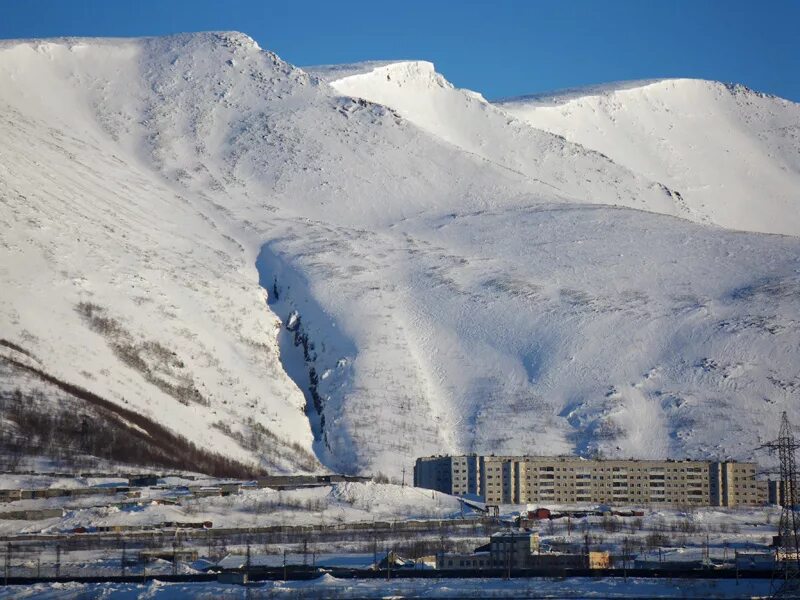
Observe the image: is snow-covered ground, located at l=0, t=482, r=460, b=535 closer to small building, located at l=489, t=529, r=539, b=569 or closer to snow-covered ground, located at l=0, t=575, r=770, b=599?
small building, located at l=489, t=529, r=539, b=569

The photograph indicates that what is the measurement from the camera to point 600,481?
487 feet

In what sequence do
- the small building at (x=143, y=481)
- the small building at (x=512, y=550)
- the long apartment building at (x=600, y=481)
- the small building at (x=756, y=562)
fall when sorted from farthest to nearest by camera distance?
the long apartment building at (x=600, y=481)
the small building at (x=143, y=481)
the small building at (x=512, y=550)
the small building at (x=756, y=562)

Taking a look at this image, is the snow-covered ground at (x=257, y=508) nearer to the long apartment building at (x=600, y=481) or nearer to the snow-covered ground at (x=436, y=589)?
the long apartment building at (x=600, y=481)

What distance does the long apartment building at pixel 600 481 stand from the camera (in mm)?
147000

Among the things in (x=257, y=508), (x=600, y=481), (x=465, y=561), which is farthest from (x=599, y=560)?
(x=600, y=481)

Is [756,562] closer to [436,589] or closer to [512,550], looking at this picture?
[512,550]

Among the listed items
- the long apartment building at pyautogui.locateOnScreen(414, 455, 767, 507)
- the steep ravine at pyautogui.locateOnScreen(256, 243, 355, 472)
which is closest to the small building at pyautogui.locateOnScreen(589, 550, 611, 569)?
the long apartment building at pyautogui.locateOnScreen(414, 455, 767, 507)

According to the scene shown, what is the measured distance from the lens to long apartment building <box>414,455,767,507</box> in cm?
14700

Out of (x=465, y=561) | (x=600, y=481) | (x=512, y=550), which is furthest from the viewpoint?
(x=600, y=481)

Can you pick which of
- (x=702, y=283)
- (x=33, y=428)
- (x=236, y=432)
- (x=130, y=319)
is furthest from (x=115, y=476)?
(x=702, y=283)

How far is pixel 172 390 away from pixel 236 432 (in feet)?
23.4

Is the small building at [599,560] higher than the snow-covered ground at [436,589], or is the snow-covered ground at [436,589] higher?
the small building at [599,560]

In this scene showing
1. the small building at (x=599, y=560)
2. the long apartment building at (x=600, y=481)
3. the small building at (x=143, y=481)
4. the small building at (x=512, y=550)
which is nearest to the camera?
the small building at (x=599, y=560)

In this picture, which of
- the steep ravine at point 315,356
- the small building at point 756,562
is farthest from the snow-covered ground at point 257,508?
the small building at point 756,562
